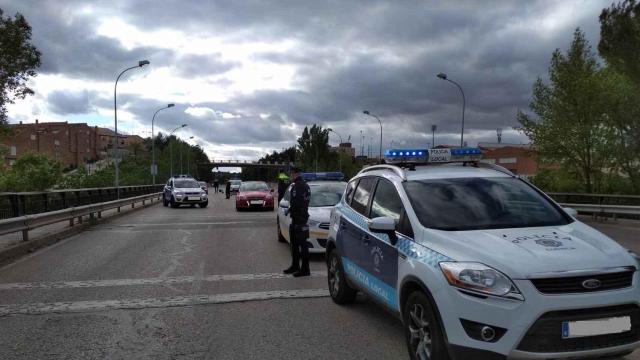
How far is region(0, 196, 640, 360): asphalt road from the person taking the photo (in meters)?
5.10

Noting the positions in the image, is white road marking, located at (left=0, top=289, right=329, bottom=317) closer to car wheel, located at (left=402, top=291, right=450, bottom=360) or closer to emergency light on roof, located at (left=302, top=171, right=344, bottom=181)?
car wheel, located at (left=402, top=291, right=450, bottom=360)

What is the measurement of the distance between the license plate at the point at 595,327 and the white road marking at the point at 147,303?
161 inches

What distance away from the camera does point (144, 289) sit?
307 inches

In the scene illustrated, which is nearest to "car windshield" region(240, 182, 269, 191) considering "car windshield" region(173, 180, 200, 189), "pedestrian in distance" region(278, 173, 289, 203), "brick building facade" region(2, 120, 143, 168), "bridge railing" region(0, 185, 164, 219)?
"car windshield" region(173, 180, 200, 189)

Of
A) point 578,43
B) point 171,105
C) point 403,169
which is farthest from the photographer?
point 171,105

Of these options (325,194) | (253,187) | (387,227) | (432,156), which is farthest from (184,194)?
(387,227)

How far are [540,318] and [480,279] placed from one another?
0.43 metres

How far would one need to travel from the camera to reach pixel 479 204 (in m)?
4.81

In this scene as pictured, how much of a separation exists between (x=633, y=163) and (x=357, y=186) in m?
25.1

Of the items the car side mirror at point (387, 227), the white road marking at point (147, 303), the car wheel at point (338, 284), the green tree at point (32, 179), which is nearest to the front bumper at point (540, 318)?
the car side mirror at point (387, 227)

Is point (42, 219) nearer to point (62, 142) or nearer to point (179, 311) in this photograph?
point (179, 311)

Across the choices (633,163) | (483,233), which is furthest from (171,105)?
(483,233)

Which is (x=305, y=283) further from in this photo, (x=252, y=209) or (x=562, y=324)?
(x=252, y=209)

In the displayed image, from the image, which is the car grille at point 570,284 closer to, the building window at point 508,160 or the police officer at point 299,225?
the police officer at point 299,225
